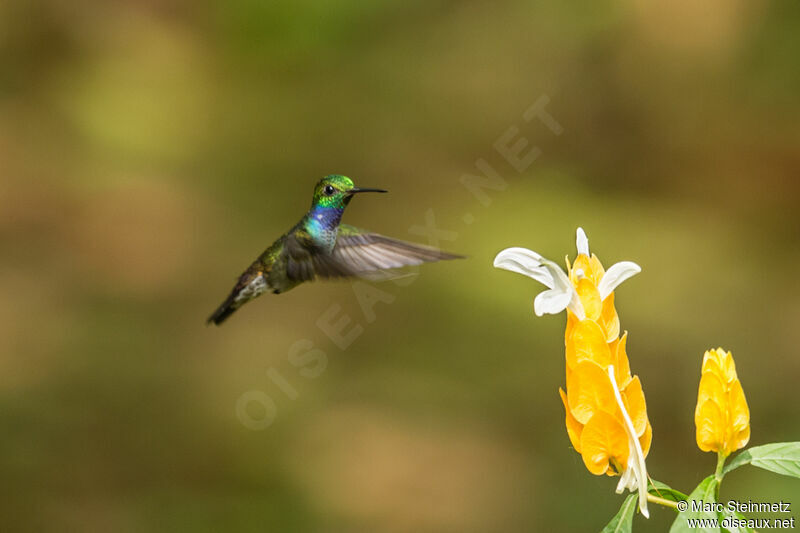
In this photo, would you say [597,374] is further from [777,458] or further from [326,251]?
[326,251]

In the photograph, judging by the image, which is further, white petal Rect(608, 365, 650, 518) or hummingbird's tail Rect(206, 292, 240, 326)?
hummingbird's tail Rect(206, 292, 240, 326)

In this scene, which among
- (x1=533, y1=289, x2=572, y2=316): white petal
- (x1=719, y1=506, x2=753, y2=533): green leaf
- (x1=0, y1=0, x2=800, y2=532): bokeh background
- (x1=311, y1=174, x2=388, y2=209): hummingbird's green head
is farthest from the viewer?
(x1=0, y1=0, x2=800, y2=532): bokeh background

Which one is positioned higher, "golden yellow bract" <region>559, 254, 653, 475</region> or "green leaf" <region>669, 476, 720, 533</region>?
"golden yellow bract" <region>559, 254, 653, 475</region>

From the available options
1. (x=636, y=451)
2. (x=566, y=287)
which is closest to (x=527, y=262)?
(x=566, y=287)

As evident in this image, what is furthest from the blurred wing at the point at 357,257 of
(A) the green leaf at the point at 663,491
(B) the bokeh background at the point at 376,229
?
(B) the bokeh background at the point at 376,229

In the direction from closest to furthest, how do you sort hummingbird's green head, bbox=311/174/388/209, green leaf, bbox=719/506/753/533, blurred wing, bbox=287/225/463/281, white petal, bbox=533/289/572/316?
green leaf, bbox=719/506/753/533
white petal, bbox=533/289/572/316
blurred wing, bbox=287/225/463/281
hummingbird's green head, bbox=311/174/388/209

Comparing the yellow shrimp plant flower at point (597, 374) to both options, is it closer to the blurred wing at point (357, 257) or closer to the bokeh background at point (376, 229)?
the blurred wing at point (357, 257)

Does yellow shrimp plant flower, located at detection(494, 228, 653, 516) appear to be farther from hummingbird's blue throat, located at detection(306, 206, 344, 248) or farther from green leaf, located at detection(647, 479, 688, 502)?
hummingbird's blue throat, located at detection(306, 206, 344, 248)

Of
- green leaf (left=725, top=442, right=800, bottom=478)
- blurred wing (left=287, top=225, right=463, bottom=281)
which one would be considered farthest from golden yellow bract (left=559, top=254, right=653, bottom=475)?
blurred wing (left=287, top=225, right=463, bottom=281)

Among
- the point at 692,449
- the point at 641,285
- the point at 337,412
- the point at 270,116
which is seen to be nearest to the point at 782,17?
the point at 641,285
